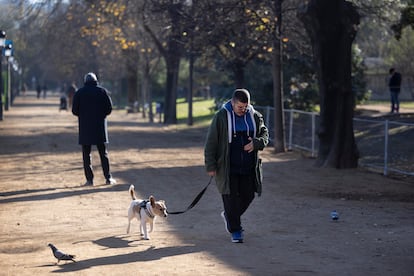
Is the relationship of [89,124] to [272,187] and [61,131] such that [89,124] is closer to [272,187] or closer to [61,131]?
[272,187]

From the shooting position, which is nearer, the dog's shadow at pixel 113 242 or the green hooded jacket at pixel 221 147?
the green hooded jacket at pixel 221 147

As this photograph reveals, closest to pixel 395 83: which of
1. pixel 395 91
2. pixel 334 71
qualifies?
pixel 395 91

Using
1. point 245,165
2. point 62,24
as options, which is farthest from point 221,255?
point 62,24

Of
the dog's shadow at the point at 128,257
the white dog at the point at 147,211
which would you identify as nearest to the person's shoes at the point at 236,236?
the dog's shadow at the point at 128,257

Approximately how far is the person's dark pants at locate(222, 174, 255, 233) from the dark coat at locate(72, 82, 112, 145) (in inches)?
254

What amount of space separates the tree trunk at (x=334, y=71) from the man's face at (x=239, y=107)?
9975 mm

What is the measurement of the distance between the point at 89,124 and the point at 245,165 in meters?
6.70

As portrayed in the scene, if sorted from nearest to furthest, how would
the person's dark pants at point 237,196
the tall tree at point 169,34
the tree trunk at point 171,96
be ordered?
the person's dark pants at point 237,196, the tall tree at point 169,34, the tree trunk at point 171,96

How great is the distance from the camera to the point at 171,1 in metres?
26.9

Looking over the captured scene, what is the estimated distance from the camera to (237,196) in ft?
34.2

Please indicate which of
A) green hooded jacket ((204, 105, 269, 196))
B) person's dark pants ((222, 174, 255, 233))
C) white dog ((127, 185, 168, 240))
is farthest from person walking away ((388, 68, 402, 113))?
green hooded jacket ((204, 105, 269, 196))

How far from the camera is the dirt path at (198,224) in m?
9.22

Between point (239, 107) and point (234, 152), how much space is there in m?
0.56

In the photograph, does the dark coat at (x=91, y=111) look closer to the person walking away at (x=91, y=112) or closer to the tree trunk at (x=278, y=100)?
the person walking away at (x=91, y=112)
